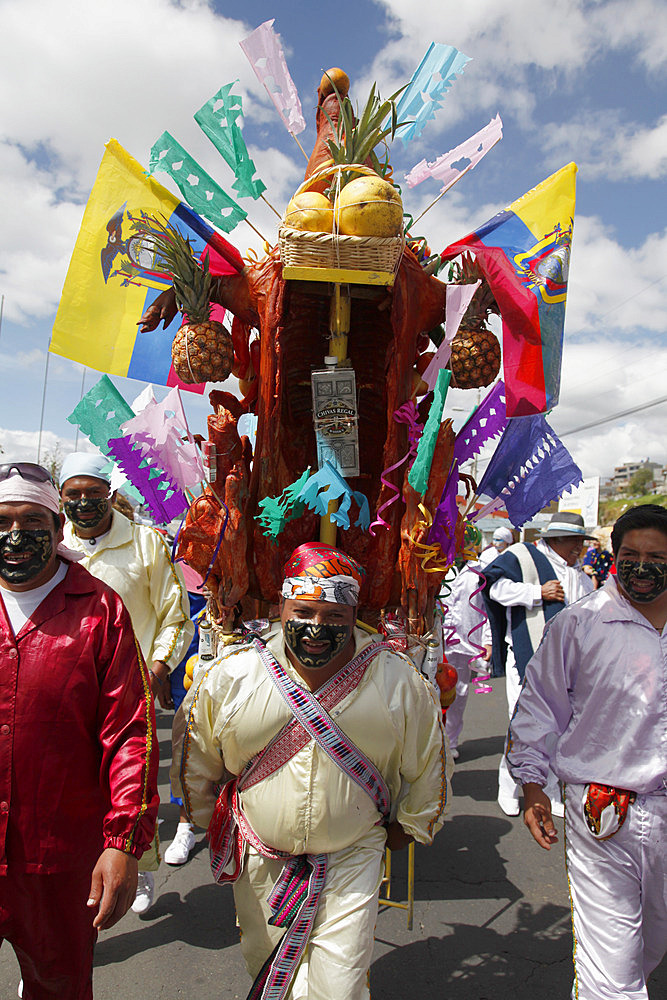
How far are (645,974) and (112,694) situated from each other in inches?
82.0

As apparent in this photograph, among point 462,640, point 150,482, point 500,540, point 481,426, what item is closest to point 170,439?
point 150,482

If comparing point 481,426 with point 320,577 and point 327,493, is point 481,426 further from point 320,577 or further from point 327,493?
point 320,577

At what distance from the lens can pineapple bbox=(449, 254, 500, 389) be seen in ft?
8.25

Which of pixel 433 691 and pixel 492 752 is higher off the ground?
pixel 433 691

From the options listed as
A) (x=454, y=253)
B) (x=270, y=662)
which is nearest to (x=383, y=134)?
(x=454, y=253)

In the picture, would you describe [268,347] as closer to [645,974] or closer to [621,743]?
[621,743]

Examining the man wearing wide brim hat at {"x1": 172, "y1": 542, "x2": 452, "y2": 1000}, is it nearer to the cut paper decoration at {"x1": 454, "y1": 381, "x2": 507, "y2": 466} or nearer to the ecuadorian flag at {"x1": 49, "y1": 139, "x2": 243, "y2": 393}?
the cut paper decoration at {"x1": 454, "y1": 381, "x2": 507, "y2": 466}

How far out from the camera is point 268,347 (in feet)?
8.47

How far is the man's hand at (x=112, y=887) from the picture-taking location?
175cm

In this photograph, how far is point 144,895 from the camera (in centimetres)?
336

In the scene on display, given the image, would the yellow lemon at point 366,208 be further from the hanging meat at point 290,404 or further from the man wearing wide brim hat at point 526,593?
the man wearing wide brim hat at point 526,593

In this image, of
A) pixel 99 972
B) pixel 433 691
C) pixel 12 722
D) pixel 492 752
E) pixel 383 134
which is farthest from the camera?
pixel 492 752

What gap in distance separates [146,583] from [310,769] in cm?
177

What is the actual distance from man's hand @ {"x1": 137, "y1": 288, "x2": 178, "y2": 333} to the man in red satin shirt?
757mm
